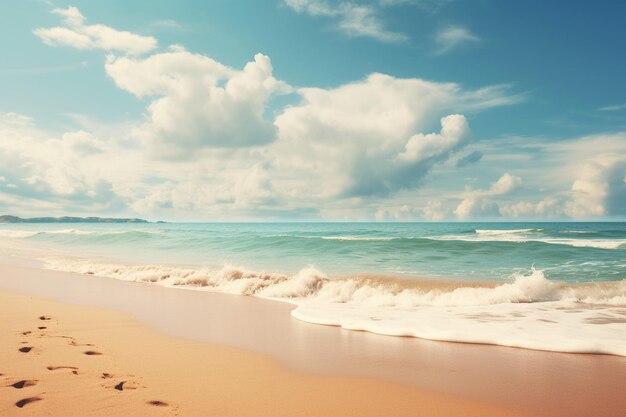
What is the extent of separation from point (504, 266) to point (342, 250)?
1057cm

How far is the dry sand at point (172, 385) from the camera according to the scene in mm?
3641

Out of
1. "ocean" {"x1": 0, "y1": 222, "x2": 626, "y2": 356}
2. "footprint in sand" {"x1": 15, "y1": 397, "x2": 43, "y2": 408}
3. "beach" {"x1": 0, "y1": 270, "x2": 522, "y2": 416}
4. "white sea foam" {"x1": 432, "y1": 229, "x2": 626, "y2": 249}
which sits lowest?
"ocean" {"x1": 0, "y1": 222, "x2": 626, "y2": 356}

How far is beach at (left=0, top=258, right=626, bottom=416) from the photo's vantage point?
3.74 meters

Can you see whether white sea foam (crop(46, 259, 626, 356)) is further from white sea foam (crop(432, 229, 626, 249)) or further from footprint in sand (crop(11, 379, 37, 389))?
white sea foam (crop(432, 229, 626, 249))

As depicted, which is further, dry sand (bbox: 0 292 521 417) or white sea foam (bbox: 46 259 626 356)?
white sea foam (bbox: 46 259 626 356)

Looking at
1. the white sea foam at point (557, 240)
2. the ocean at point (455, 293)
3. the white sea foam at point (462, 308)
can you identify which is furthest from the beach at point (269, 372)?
the white sea foam at point (557, 240)

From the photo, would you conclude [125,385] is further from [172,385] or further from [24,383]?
[24,383]

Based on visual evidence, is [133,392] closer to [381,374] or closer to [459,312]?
[381,374]

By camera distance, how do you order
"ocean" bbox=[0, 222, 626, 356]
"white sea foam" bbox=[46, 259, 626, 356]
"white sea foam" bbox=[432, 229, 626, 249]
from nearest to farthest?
1. "white sea foam" bbox=[46, 259, 626, 356]
2. "ocean" bbox=[0, 222, 626, 356]
3. "white sea foam" bbox=[432, 229, 626, 249]

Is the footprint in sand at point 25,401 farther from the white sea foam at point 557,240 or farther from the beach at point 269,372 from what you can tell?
the white sea foam at point 557,240

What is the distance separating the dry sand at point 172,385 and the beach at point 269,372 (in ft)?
0.04

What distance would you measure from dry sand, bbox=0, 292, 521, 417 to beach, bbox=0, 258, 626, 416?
0.5 inches

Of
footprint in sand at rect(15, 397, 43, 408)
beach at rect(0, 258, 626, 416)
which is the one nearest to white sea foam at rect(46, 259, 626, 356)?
beach at rect(0, 258, 626, 416)

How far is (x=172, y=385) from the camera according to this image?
4195mm
